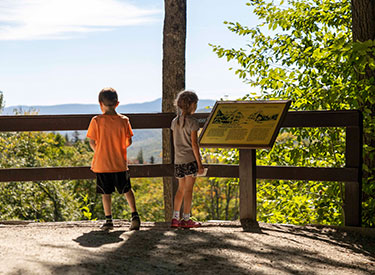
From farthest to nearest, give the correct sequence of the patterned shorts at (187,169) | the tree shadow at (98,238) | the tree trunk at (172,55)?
the tree trunk at (172,55) < the patterned shorts at (187,169) < the tree shadow at (98,238)

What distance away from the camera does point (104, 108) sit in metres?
5.82

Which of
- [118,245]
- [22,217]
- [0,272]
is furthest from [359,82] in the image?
[22,217]

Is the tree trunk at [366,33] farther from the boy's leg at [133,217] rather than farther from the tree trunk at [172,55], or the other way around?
the boy's leg at [133,217]

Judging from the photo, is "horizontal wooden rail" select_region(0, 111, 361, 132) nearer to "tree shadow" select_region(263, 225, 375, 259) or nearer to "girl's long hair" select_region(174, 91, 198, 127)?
"girl's long hair" select_region(174, 91, 198, 127)

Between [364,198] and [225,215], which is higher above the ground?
[364,198]

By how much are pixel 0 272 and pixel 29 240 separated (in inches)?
49.7

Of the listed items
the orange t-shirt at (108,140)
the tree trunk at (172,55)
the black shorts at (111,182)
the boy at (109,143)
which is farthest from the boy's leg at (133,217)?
the tree trunk at (172,55)

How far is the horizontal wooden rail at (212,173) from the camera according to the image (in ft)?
22.2

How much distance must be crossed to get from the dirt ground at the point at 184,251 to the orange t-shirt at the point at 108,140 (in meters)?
0.71

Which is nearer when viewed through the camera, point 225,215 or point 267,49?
point 267,49

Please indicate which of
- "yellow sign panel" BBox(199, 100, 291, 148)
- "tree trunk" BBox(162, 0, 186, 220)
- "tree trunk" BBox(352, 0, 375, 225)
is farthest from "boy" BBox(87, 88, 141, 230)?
"tree trunk" BBox(162, 0, 186, 220)

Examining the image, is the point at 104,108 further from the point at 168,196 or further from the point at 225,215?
the point at 225,215

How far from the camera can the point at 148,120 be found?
22.5ft

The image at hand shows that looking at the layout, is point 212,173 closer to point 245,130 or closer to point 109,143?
point 245,130
